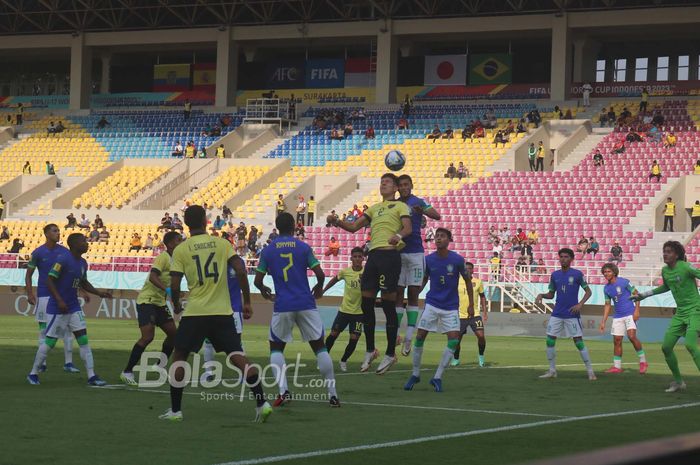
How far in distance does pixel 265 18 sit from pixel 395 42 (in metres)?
6.81

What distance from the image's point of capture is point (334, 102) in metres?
59.9

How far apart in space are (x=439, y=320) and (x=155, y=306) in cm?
349

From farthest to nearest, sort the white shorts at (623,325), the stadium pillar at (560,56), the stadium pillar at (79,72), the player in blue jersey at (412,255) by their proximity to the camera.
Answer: the stadium pillar at (79,72) < the stadium pillar at (560,56) < the white shorts at (623,325) < the player in blue jersey at (412,255)

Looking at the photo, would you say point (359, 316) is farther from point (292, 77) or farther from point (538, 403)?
point (292, 77)

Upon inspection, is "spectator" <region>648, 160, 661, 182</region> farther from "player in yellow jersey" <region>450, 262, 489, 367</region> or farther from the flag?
"player in yellow jersey" <region>450, 262, 489, 367</region>

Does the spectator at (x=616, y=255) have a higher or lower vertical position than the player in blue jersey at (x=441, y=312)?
higher

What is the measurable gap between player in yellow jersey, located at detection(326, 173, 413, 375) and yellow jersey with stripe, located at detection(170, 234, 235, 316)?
11.1 ft

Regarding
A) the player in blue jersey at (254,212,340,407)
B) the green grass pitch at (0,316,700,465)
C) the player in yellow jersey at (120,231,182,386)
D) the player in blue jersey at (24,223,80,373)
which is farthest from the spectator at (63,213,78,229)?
the player in blue jersey at (254,212,340,407)

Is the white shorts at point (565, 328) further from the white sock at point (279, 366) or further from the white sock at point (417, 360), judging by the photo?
the white sock at point (279, 366)

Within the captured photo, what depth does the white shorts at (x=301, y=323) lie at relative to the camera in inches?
444

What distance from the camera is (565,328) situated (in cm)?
1698

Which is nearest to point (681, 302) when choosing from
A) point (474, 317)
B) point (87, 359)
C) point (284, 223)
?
point (474, 317)

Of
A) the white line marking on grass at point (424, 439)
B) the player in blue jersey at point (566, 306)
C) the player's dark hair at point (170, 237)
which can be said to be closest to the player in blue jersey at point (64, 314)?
the player's dark hair at point (170, 237)

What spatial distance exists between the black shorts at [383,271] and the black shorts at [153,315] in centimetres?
248
